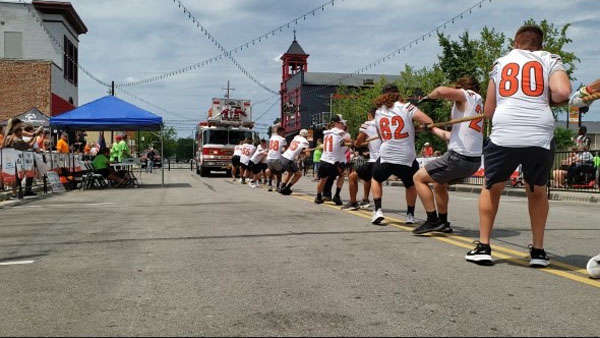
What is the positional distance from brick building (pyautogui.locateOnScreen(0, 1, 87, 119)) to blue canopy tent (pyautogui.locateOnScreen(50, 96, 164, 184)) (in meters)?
19.8

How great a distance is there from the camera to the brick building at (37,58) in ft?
119

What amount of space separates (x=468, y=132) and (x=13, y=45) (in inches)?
1595

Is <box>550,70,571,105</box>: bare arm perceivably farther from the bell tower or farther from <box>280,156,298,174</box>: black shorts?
the bell tower

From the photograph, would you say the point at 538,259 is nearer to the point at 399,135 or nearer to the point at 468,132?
the point at 468,132

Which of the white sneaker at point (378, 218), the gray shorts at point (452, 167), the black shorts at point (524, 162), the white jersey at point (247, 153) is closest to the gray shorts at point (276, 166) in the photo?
the white jersey at point (247, 153)

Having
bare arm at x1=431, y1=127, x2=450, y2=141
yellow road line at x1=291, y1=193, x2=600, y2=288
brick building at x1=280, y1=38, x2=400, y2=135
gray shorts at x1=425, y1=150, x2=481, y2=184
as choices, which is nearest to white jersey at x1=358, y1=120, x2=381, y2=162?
yellow road line at x1=291, y1=193, x2=600, y2=288

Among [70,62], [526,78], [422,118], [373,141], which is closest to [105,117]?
[373,141]

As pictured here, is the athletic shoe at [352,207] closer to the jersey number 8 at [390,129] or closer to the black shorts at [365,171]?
the black shorts at [365,171]

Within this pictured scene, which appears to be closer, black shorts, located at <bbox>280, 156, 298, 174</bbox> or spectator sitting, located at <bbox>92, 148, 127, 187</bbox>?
black shorts, located at <bbox>280, 156, 298, 174</bbox>

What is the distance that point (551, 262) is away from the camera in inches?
203

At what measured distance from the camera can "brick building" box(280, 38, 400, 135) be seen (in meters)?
71.1

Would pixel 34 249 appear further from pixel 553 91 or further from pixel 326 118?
pixel 326 118

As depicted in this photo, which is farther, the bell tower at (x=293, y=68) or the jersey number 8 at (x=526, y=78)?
the bell tower at (x=293, y=68)

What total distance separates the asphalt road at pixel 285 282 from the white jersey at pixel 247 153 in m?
13.4
